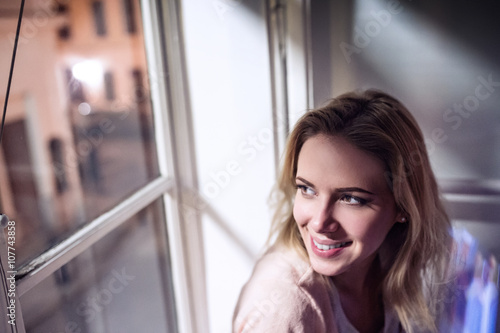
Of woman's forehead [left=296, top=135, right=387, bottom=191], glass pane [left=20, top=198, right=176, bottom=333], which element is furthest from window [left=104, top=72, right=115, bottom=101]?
woman's forehead [left=296, top=135, right=387, bottom=191]

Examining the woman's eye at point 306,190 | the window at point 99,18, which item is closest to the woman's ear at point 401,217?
the woman's eye at point 306,190

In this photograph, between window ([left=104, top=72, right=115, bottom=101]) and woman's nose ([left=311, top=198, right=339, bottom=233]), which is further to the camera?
window ([left=104, top=72, right=115, bottom=101])

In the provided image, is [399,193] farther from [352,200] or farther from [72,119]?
[72,119]

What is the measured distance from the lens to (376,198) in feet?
3.70

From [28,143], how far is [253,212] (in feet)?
2.65

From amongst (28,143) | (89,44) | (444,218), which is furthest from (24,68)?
(444,218)

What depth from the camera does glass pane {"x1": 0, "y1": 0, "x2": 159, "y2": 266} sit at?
41.4 inches

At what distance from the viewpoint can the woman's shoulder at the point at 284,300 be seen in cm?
109

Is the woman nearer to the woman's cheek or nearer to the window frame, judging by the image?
the woman's cheek

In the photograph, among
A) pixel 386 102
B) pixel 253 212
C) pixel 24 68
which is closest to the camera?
pixel 24 68

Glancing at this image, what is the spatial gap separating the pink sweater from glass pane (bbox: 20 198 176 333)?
1.46 feet

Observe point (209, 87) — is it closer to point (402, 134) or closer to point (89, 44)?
point (89, 44)

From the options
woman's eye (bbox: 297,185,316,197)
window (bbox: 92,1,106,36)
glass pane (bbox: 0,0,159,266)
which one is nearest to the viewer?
glass pane (bbox: 0,0,159,266)

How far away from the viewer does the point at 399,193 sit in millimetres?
1151
